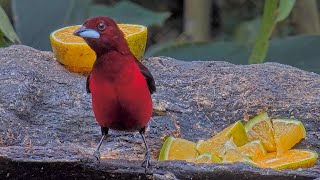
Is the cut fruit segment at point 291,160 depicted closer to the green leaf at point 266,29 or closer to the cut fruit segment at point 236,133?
the cut fruit segment at point 236,133

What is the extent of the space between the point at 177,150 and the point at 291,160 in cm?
26

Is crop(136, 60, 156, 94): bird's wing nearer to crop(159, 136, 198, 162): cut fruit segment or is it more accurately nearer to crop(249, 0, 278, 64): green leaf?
crop(159, 136, 198, 162): cut fruit segment

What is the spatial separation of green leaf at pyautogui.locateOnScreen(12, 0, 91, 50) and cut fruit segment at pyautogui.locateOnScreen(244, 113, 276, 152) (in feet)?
2.99

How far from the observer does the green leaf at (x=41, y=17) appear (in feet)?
9.58

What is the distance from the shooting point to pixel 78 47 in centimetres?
231

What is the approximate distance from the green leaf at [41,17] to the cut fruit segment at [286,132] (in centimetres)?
96

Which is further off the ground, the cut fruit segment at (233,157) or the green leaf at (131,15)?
the cut fruit segment at (233,157)

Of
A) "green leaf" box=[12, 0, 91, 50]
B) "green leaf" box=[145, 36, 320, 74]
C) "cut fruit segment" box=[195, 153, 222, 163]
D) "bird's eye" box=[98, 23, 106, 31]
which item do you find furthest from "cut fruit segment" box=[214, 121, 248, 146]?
"green leaf" box=[12, 0, 91, 50]

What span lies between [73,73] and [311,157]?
2.32ft

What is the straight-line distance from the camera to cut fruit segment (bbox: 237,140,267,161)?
2.10 meters

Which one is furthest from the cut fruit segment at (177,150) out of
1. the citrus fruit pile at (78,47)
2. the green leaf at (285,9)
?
the green leaf at (285,9)

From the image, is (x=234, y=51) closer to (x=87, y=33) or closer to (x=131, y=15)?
(x=131, y=15)

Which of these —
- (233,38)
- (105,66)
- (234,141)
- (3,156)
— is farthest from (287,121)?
(233,38)

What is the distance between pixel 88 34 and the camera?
174 centimetres
